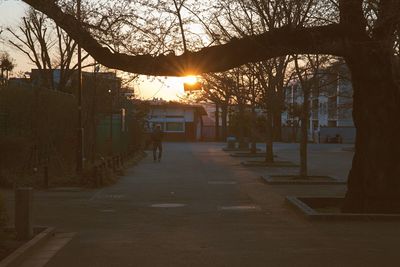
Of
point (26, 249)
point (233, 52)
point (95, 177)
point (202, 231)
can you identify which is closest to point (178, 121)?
point (95, 177)

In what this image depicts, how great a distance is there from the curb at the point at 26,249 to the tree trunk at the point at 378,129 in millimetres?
5881

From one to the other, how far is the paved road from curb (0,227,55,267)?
1.29ft

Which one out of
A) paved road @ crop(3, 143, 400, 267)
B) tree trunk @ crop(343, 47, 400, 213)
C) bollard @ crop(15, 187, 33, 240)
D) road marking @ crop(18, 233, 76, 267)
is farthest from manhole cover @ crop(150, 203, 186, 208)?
bollard @ crop(15, 187, 33, 240)

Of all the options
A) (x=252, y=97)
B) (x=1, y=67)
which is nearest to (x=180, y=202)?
(x=252, y=97)

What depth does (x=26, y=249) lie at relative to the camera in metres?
9.43

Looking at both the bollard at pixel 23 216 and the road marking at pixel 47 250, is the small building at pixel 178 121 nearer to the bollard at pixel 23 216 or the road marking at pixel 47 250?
the road marking at pixel 47 250

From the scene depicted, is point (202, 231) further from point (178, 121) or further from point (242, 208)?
point (178, 121)

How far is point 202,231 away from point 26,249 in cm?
334

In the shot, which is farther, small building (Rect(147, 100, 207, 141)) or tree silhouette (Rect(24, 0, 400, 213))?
small building (Rect(147, 100, 207, 141))

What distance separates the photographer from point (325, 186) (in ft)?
69.4

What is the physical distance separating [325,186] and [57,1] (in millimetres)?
10693

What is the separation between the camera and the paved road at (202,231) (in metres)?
9.33

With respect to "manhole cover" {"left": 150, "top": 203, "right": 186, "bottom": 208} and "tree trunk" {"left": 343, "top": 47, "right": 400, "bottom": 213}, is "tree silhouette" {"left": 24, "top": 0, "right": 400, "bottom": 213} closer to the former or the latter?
"tree trunk" {"left": 343, "top": 47, "right": 400, "bottom": 213}

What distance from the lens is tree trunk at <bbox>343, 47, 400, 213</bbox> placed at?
43.8 feet
